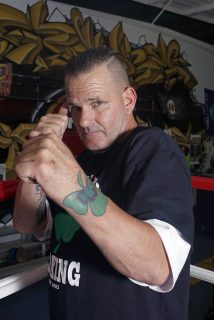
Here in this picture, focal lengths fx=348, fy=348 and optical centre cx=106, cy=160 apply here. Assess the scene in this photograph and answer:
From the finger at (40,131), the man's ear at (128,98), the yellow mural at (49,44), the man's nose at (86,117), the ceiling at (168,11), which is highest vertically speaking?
the ceiling at (168,11)

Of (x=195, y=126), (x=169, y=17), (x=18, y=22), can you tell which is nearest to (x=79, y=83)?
(x=18, y=22)

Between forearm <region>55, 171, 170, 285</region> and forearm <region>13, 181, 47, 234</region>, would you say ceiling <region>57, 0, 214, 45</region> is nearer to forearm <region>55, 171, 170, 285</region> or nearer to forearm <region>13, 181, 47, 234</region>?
forearm <region>13, 181, 47, 234</region>

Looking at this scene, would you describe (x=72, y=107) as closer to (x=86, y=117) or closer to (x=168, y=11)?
(x=86, y=117)

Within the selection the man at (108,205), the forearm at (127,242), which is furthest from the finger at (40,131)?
the forearm at (127,242)

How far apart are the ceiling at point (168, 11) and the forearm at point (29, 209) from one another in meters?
2.55

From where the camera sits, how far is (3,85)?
8.05 feet

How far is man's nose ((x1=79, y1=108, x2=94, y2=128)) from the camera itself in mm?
724

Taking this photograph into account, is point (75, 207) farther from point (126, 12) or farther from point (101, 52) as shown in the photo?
point (126, 12)

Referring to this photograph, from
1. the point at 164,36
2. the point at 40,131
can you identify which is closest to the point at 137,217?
the point at 40,131

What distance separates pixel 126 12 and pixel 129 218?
326cm

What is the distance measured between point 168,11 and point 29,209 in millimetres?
3298

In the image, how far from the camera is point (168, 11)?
3.56 metres

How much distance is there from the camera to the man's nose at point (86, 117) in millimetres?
724

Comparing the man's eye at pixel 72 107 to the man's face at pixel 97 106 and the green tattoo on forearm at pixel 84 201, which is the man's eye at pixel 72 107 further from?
the green tattoo on forearm at pixel 84 201
